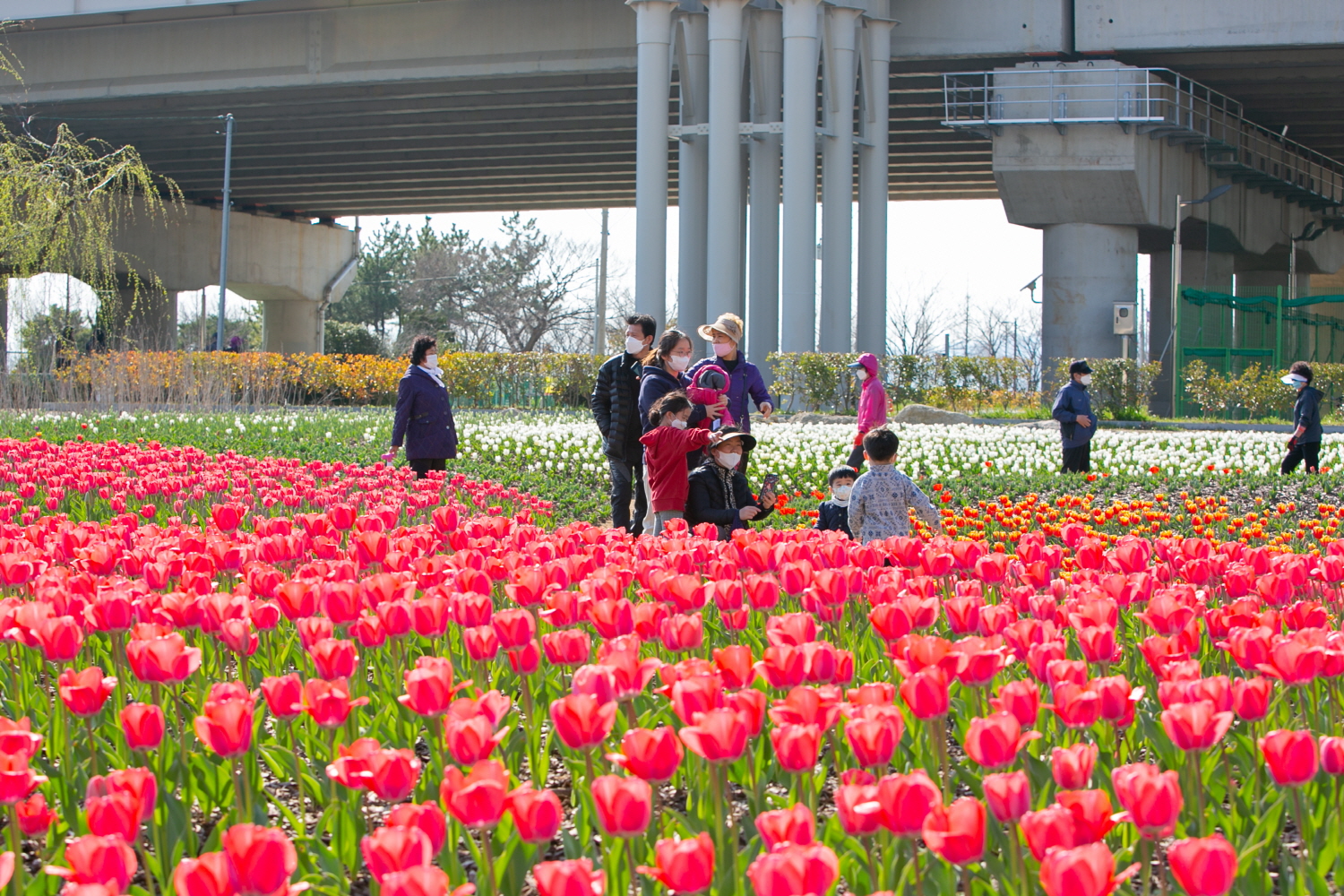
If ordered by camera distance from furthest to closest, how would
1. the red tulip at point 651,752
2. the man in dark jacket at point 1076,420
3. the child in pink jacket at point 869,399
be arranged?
the man in dark jacket at point 1076,420 < the child in pink jacket at point 869,399 < the red tulip at point 651,752

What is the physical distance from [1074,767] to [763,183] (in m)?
29.1

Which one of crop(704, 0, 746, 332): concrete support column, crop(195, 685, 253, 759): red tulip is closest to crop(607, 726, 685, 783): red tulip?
crop(195, 685, 253, 759): red tulip

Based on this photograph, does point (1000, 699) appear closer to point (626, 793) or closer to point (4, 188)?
point (626, 793)

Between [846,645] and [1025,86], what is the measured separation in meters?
27.6

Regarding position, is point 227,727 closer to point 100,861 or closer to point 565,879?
point 100,861

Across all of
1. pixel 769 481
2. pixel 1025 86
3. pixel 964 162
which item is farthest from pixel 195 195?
pixel 769 481

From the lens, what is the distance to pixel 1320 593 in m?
4.99

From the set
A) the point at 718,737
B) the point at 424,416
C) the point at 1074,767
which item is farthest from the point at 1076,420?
the point at 718,737

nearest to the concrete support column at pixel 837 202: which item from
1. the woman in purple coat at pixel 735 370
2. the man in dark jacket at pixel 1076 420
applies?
the man in dark jacket at pixel 1076 420

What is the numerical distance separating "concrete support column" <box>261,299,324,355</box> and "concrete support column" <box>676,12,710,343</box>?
29517 mm

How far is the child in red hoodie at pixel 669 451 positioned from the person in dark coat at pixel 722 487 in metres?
0.08

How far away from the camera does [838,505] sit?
7.70 m

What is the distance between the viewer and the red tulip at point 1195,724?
250cm

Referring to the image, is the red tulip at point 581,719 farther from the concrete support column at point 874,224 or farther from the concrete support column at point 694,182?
the concrete support column at point 694,182
